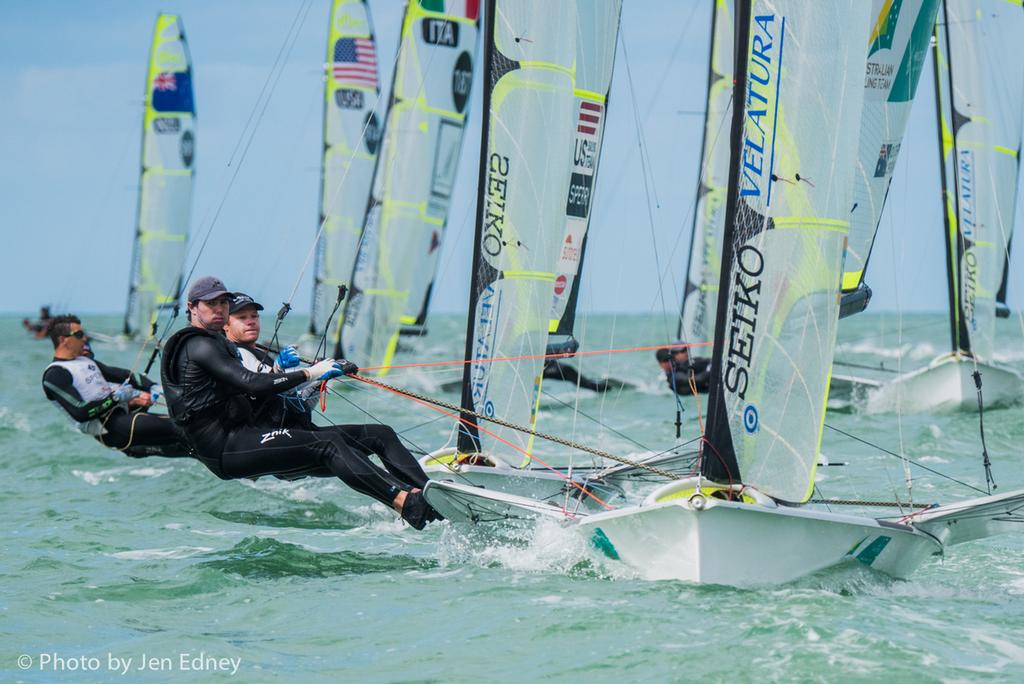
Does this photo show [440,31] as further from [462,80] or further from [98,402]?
[98,402]

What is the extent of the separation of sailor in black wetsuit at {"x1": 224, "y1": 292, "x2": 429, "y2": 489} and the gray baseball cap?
255 mm

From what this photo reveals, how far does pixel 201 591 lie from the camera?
260 inches

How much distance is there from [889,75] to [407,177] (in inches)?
413

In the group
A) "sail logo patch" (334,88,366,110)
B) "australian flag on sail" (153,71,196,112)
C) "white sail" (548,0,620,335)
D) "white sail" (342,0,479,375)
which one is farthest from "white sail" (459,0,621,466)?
"australian flag on sail" (153,71,196,112)

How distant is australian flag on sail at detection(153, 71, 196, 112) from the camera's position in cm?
3006

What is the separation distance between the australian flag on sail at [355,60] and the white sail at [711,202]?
7.07 meters

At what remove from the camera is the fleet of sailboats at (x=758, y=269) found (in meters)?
6.15

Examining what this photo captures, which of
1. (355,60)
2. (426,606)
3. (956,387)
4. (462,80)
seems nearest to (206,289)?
(426,606)

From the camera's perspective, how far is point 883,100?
33.3 ft

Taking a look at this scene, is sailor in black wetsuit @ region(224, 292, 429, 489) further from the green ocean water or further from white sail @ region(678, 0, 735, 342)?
white sail @ region(678, 0, 735, 342)

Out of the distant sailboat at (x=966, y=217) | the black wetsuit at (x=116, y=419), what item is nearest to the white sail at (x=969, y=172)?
the distant sailboat at (x=966, y=217)

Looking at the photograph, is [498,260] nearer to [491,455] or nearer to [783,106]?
[491,455]

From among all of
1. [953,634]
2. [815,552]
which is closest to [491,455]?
[815,552]

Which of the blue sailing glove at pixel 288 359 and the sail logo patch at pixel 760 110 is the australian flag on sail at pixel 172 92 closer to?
the blue sailing glove at pixel 288 359
